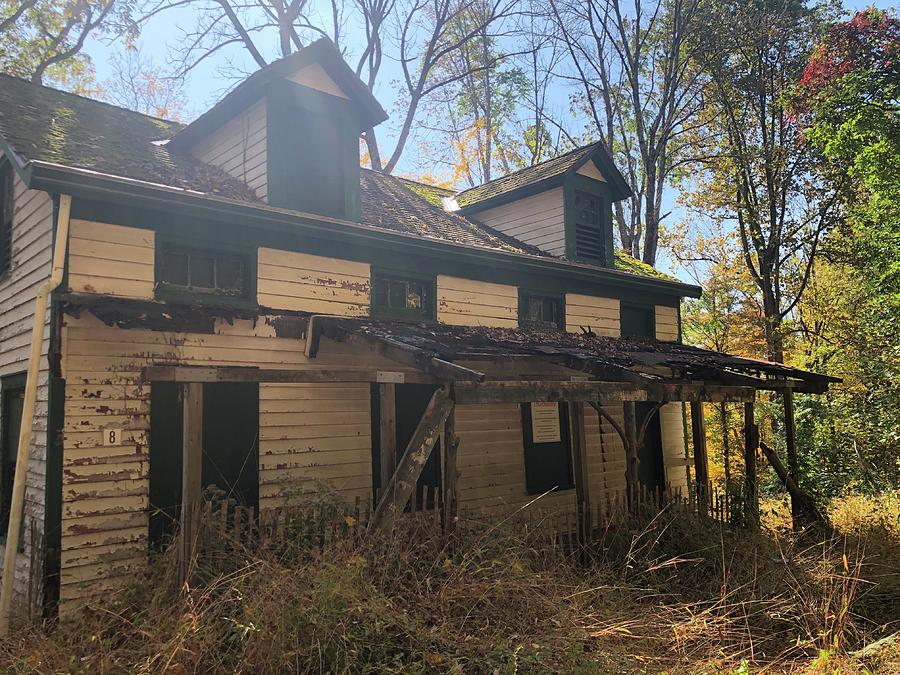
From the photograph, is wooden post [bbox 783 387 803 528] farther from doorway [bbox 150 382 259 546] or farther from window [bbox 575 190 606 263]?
doorway [bbox 150 382 259 546]

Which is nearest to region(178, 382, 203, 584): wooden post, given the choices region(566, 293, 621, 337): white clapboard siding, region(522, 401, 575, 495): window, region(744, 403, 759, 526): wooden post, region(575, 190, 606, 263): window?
region(522, 401, 575, 495): window

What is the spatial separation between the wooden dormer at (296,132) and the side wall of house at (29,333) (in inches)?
106

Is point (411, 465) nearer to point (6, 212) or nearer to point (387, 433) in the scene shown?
point (387, 433)

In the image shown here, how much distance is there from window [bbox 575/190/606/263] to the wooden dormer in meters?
5.07

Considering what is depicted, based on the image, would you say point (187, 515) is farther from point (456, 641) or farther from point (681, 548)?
point (681, 548)

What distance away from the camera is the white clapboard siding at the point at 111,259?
7027 mm

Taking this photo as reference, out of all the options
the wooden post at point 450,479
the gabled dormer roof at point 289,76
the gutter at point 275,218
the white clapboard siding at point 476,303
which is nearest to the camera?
the wooden post at point 450,479

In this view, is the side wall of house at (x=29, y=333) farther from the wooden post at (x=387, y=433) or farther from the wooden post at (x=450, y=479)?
the wooden post at (x=450, y=479)

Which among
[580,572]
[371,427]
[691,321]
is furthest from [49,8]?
[691,321]

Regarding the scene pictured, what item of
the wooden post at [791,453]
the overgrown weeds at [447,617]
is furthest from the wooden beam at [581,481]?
the wooden post at [791,453]

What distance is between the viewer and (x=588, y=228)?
13.8 meters

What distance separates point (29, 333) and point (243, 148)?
3.83 meters

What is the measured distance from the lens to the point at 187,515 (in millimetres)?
5348

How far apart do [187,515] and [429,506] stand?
543cm
